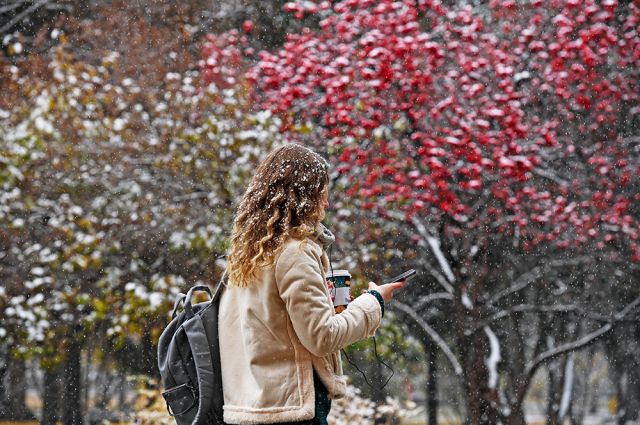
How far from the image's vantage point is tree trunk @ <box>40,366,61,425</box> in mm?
7473

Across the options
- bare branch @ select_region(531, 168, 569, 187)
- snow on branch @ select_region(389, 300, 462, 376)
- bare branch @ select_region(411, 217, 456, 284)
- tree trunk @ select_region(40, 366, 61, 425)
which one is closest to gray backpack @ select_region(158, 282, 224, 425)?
bare branch @ select_region(411, 217, 456, 284)

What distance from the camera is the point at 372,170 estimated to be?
241 inches

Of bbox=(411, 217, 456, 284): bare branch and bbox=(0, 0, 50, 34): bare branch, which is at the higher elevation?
bbox=(0, 0, 50, 34): bare branch

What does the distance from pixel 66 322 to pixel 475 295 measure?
10.4 ft

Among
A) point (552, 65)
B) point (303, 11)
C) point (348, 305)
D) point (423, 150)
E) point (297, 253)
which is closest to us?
point (297, 253)

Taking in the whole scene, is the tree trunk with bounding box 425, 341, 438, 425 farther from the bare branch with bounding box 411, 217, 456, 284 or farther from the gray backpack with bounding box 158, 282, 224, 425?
the gray backpack with bounding box 158, 282, 224, 425

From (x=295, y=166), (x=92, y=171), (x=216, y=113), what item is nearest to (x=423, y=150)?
(x=216, y=113)

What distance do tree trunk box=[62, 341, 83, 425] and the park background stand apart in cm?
15

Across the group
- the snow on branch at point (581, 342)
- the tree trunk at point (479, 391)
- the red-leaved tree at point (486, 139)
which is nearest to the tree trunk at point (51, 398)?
the red-leaved tree at point (486, 139)

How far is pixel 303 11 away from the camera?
704 centimetres

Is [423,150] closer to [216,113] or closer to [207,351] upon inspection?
[216,113]

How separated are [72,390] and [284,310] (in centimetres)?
596

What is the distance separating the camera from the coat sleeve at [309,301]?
74.2 inches

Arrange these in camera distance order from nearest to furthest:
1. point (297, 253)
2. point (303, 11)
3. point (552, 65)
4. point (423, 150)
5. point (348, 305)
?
point (297, 253)
point (348, 305)
point (423, 150)
point (552, 65)
point (303, 11)
